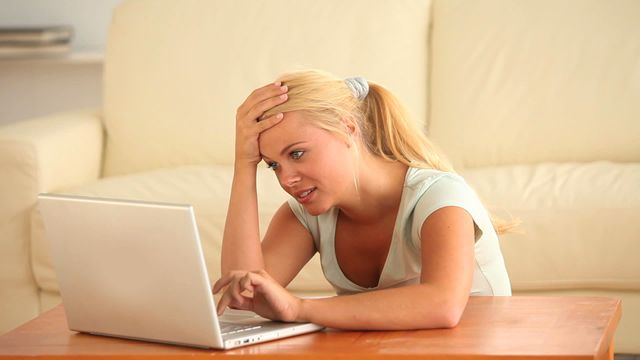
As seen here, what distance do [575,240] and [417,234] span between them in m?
0.98

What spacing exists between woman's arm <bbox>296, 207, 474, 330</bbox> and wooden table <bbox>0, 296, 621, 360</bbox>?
1 cm

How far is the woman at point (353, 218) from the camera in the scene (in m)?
1.39

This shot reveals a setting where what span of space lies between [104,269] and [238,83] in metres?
1.89

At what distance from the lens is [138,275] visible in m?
1.33

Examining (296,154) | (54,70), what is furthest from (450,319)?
(54,70)

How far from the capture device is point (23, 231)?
9.02 feet

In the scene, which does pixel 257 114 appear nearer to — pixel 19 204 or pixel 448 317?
pixel 448 317

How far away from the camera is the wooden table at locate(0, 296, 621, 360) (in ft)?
3.97

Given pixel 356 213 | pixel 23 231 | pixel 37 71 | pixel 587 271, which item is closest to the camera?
pixel 356 213

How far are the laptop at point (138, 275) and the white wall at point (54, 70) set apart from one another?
2.60 meters

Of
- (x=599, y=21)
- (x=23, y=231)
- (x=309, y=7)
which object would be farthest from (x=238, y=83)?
(x=599, y=21)

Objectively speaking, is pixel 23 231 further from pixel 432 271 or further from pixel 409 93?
pixel 432 271

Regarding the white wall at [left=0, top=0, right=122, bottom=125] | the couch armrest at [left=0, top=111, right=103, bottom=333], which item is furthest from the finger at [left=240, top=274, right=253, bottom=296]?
the white wall at [left=0, top=0, right=122, bottom=125]

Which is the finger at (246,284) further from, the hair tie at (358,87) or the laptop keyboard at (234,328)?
the hair tie at (358,87)
